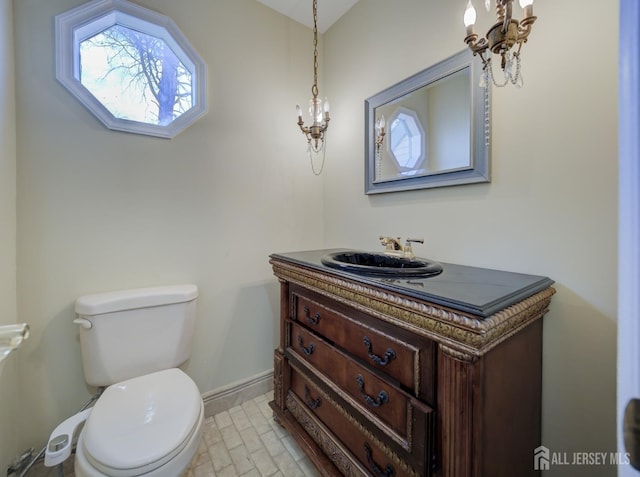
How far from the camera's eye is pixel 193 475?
130 centimetres

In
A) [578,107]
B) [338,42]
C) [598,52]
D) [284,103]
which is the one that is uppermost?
[338,42]

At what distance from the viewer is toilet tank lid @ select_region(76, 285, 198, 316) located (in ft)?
4.06

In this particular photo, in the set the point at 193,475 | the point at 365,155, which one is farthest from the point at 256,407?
the point at 365,155

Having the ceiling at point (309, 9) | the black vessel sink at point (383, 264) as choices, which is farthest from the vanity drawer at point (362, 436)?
the ceiling at point (309, 9)

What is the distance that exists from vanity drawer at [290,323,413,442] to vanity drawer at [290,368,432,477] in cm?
5

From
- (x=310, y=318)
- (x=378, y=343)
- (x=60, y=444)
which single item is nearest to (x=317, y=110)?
(x=310, y=318)

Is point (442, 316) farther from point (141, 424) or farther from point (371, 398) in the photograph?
point (141, 424)

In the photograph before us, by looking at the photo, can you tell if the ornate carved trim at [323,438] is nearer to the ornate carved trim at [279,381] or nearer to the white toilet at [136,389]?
the ornate carved trim at [279,381]

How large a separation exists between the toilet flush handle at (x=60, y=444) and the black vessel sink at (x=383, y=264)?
120 centimetres

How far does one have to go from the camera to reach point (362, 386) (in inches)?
40.1

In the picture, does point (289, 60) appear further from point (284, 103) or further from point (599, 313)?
point (599, 313)

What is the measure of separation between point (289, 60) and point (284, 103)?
1.10 ft

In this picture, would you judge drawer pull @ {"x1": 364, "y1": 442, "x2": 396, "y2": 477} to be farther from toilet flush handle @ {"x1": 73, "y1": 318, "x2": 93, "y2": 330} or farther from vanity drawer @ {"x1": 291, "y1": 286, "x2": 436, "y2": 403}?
toilet flush handle @ {"x1": 73, "y1": 318, "x2": 93, "y2": 330}

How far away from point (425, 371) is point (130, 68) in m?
2.12
